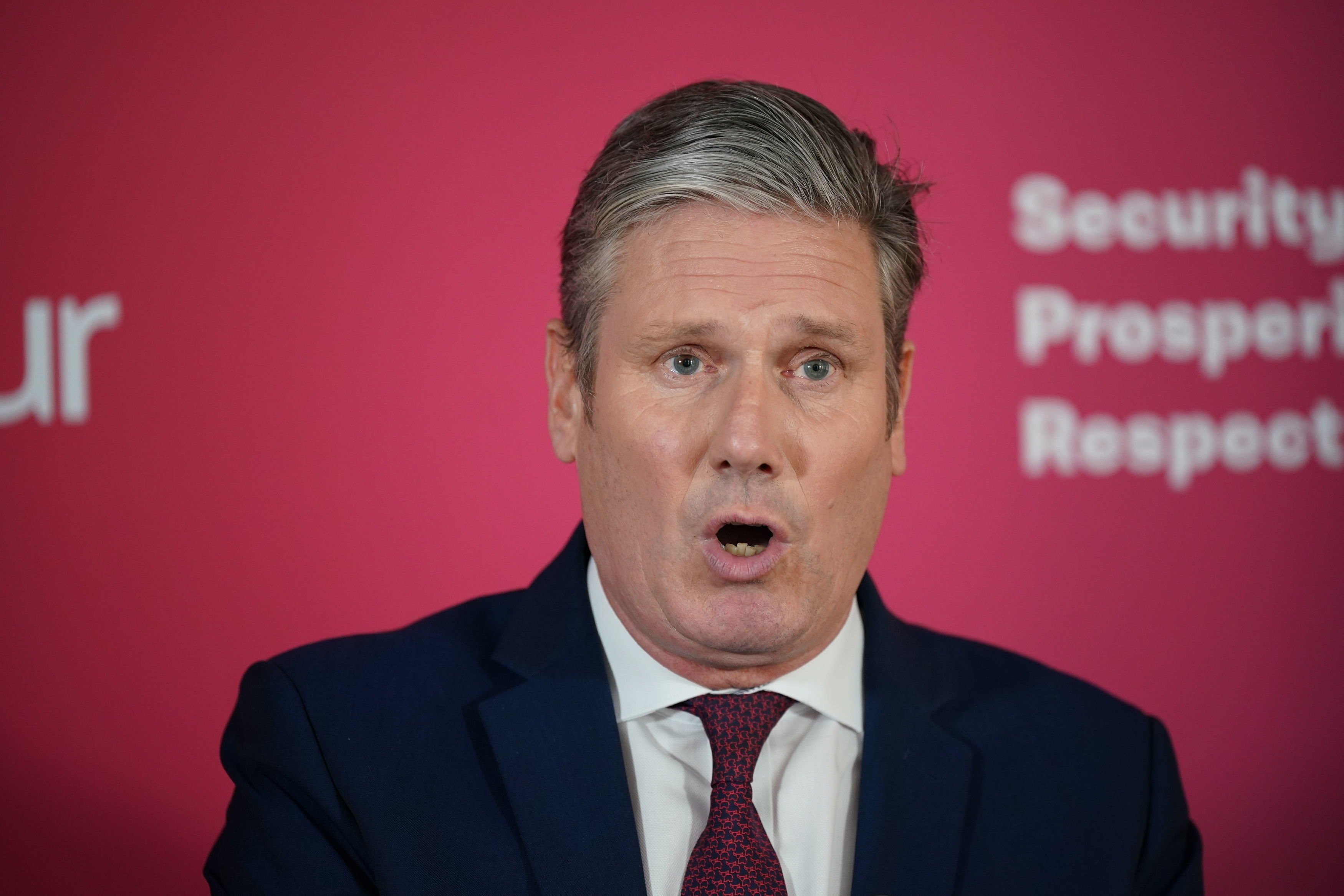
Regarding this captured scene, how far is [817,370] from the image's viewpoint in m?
1.67

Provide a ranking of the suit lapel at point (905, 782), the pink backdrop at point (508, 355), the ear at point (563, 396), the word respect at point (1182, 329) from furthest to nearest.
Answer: the word respect at point (1182, 329) → the pink backdrop at point (508, 355) → the ear at point (563, 396) → the suit lapel at point (905, 782)

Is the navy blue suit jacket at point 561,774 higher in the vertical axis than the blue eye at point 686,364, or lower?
lower

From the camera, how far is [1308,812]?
109 inches

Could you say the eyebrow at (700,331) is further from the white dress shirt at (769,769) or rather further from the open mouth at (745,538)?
the white dress shirt at (769,769)

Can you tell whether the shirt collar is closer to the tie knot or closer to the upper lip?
the tie knot

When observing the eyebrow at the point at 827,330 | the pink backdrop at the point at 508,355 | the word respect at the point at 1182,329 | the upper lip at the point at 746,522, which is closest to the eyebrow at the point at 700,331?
the eyebrow at the point at 827,330

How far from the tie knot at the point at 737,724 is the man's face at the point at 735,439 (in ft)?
0.11

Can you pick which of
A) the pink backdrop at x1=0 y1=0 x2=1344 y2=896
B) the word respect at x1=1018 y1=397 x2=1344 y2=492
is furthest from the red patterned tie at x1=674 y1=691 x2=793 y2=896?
the word respect at x1=1018 y1=397 x2=1344 y2=492

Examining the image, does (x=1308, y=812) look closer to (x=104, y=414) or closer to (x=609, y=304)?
(x=609, y=304)

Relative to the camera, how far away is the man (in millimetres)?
1563

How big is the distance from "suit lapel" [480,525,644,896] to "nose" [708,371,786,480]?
353 mm

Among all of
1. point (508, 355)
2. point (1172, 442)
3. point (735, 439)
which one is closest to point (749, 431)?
point (735, 439)

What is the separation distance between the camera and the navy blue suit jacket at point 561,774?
1566 mm

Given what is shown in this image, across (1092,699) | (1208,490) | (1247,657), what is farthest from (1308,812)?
(1092,699)
